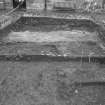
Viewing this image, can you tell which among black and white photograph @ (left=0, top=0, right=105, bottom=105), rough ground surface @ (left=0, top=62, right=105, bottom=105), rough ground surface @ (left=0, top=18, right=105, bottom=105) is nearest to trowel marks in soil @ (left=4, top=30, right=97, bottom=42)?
black and white photograph @ (left=0, top=0, right=105, bottom=105)

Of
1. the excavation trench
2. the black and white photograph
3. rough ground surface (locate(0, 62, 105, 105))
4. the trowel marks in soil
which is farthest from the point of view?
the trowel marks in soil

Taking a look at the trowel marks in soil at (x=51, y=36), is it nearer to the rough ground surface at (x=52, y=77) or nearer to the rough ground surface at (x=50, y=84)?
the rough ground surface at (x=52, y=77)

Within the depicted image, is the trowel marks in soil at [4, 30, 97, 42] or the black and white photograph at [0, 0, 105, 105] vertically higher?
the trowel marks in soil at [4, 30, 97, 42]

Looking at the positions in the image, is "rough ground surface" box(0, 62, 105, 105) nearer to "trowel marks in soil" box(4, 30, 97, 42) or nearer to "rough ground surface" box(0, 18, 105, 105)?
"rough ground surface" box(0, 18, 105, 105)

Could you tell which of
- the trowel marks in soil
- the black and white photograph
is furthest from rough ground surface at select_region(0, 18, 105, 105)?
the trowel marks in soil

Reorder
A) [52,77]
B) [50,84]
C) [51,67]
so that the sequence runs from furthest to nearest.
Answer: [51,67], [52,77], [50,84]

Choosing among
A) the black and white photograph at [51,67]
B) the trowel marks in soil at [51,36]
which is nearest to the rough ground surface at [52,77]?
the black and white photograph at [51,67]

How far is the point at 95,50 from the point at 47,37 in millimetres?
2505

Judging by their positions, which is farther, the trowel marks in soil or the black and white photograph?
the trowel marks in soil

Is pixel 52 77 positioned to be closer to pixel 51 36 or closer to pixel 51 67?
pixel 51 67

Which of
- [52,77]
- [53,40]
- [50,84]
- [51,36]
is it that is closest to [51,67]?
[52,77]

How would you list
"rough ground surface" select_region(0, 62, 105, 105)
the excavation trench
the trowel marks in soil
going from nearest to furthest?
"rough ground surface" select_region(0, 62, 105, 105), the excavation trench, the trowel marks in soil

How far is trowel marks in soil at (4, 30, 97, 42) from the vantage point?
7.54 meters

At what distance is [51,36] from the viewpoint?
26.4ft
